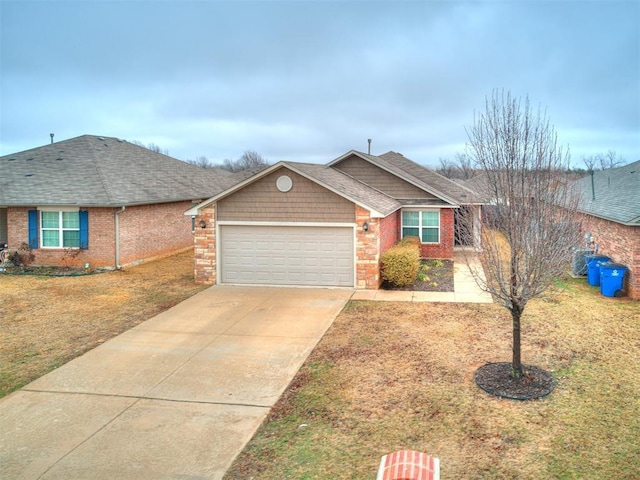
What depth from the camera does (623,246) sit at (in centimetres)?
1471

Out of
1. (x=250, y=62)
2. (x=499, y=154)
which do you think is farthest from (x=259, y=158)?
(x=499, y=154)

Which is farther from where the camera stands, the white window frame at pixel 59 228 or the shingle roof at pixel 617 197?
the white window frame at pixel 59 228

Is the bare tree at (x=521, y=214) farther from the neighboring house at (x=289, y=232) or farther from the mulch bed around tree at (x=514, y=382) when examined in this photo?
the neighboring house at (x=289, y=232)

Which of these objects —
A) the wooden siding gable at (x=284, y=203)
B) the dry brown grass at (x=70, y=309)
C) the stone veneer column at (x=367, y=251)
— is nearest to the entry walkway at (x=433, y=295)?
the stone veneer column at (x=367, y=251)

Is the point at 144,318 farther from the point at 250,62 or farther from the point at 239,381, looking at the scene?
the point at 250,62

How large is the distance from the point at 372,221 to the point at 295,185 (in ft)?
9.01

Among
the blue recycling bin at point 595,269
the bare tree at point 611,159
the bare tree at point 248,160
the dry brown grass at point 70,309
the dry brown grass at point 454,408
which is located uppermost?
the bare tree at point 248,160

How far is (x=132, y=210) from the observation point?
19.9 meters

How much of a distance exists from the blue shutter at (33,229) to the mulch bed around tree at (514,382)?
17.9 meters

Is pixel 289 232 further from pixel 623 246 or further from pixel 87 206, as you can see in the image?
pixel 623 246

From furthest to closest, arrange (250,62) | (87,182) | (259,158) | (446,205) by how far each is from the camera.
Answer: (259,158) → (250,62) → (446,205) → (87,182)

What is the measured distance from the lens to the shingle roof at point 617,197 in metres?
14.4

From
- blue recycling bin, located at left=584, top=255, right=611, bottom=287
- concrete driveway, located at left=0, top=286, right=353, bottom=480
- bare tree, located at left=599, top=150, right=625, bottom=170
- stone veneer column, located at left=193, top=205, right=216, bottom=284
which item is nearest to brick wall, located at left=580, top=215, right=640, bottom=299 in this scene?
blue recycling bin, located at left=584, top=255, right=611, bottom=287

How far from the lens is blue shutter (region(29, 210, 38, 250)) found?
19.3 metres
